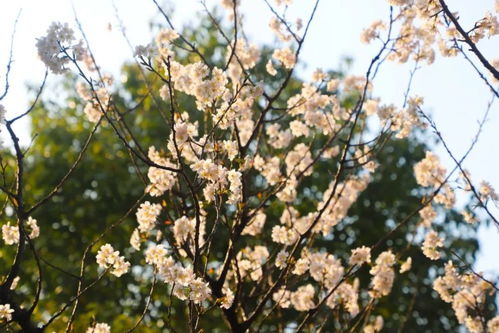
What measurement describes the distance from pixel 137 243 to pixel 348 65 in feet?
33.9

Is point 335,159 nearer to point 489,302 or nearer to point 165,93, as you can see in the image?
point 489,302

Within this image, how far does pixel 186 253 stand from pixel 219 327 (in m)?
7.61

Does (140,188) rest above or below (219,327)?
above

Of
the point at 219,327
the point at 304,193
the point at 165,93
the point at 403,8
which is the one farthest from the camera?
the point at 304,193

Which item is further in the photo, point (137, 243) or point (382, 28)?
point (382, 28)

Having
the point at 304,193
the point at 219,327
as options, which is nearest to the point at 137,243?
the point at 219,327

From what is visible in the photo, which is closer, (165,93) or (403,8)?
(165,93)

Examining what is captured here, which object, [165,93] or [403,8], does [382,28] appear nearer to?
[403,8]

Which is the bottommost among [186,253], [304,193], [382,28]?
[186,253]

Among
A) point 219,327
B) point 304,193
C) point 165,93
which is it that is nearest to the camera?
point 165,93

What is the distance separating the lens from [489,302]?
10984 millimetres

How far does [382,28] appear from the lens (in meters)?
5.45

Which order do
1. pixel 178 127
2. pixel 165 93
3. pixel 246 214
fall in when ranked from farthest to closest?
pixel 165 93, pixel 246 214, pixel 178 127

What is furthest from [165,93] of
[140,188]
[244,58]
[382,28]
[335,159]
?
[335,159]
